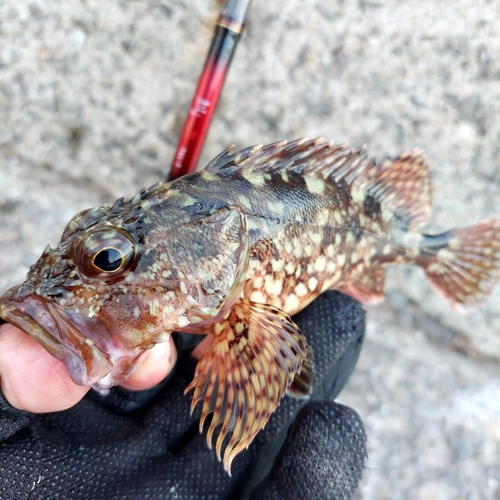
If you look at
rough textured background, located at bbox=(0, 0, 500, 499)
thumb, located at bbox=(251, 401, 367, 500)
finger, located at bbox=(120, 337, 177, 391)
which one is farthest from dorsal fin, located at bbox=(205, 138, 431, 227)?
thumb, located at bbox=(251, 401, 367, 500)

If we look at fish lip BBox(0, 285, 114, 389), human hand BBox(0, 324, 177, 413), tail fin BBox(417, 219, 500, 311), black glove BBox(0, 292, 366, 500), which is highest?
tail fin BBox(417, 219, 500, 311)

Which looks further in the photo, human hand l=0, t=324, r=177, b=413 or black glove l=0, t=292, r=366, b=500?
black glove l=0, t=292, r=366, b=500

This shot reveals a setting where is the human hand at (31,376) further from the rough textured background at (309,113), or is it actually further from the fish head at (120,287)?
the rough textured background at (309,113)

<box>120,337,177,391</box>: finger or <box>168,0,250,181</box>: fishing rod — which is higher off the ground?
<box>168,0,250,181</box>: fishing rod

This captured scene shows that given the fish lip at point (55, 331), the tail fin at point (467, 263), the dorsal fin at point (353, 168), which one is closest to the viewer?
the fish lip at point (55, 331)

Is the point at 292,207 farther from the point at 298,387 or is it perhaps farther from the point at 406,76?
the point at 406,76

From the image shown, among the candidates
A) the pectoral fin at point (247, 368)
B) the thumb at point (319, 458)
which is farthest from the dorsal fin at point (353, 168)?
the thumb at point (319, 458)

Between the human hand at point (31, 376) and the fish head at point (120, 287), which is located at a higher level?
the fish head at point (120, 287)

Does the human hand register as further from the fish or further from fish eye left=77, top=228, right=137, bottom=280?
fish eye left=77, top=228, right=137, bottom=280

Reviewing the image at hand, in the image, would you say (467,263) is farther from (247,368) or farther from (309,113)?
(247,368)
